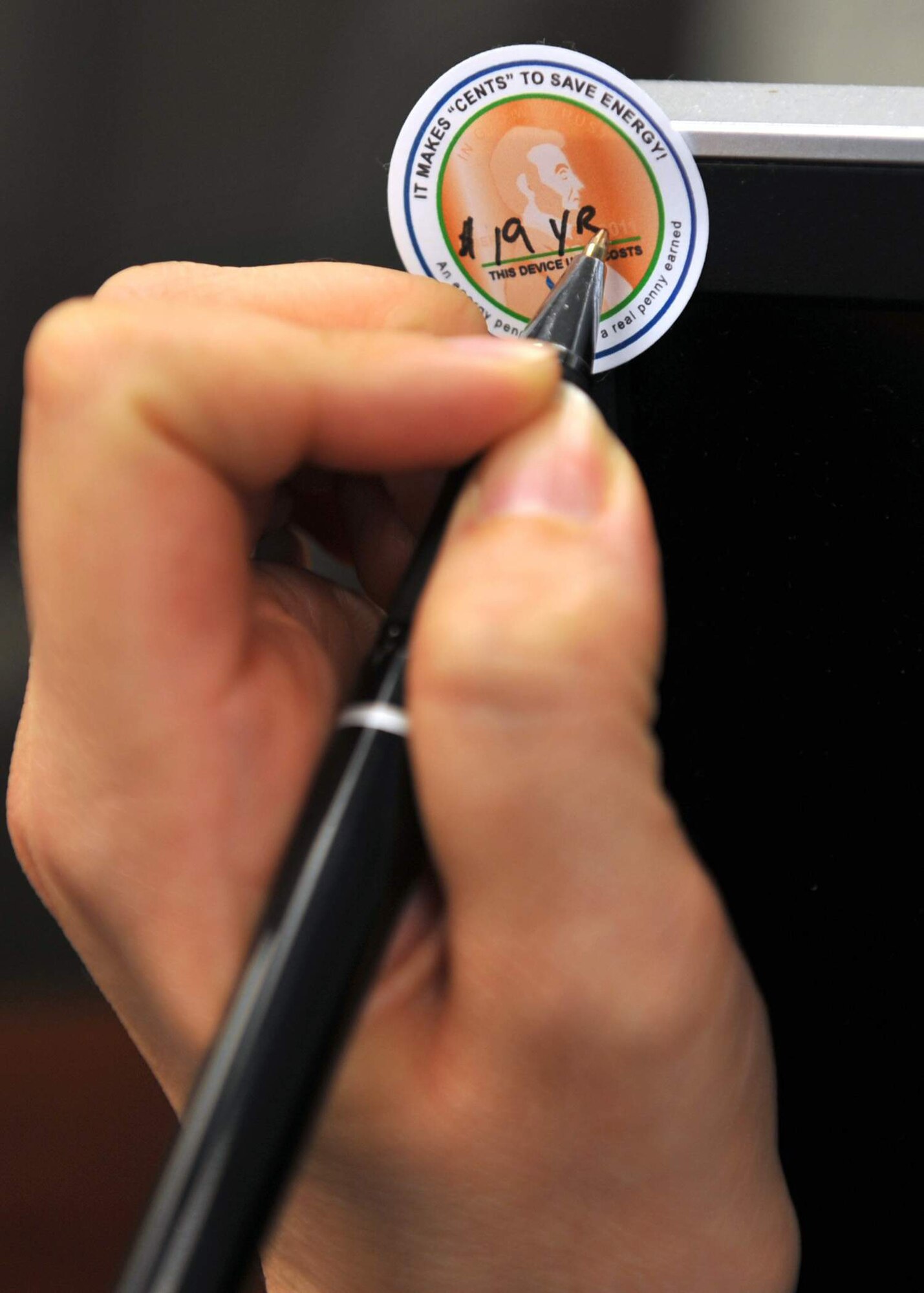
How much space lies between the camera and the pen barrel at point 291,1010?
197 mm

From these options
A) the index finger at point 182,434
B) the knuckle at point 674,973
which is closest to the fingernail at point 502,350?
the index finger at point 182,434

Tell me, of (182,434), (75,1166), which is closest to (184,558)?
(182,434)

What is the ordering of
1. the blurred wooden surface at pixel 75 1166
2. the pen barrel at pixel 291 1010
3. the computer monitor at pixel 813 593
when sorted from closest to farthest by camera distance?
the pen barrel at pixel 291 1010
the computer monitor at pixel 813 593
the blurred wooden surface at pixel 75 1166

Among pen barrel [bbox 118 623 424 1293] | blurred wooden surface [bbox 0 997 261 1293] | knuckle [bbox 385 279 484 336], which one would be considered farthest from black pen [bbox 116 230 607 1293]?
blurred wooden surface [bbox 0 997 261 1293]

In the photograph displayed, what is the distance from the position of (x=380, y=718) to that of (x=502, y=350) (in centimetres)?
9

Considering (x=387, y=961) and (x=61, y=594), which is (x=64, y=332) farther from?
(x=387, y=961)

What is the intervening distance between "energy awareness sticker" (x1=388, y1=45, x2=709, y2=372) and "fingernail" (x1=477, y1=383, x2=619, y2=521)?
0.08m

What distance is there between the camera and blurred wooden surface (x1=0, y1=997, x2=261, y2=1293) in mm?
526

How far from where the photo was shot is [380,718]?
0.23 metres

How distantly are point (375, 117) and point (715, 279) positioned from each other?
0.16 metres

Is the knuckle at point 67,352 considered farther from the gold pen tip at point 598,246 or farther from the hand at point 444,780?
the gold pen tip at point 598,246

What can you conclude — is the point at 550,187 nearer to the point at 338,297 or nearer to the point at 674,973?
the point at 338,297

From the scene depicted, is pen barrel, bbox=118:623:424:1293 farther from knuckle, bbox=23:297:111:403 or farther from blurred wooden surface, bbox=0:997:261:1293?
blurred wooden surface, bbox=0:997:261:1293

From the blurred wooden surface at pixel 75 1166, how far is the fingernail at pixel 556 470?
39cm
